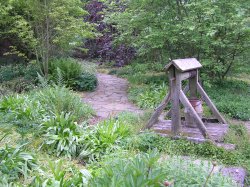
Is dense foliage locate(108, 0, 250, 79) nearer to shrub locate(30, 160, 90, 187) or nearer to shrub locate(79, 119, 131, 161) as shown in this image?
shrub locate(79, 119, 131, 161)

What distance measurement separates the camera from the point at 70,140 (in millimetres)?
4355

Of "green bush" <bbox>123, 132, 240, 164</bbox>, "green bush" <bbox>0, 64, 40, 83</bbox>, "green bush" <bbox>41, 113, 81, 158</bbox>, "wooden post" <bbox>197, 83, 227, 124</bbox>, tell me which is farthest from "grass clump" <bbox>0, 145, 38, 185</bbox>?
"green bush" <bbox>0, 64, 40, 83</bbox>

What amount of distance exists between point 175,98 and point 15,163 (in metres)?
2.52

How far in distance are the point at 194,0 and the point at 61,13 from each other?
3.81 metres

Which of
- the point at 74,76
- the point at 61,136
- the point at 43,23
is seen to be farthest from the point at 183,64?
the point at 43,23

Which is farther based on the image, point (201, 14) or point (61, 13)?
point (61, 13)

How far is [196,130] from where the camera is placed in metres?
5.16

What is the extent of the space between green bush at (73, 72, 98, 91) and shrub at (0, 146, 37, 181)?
5.51 m

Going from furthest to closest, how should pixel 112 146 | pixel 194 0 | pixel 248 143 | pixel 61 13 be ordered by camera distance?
pixel 61 13 → pixel 194 0 → pixel 248 143 → pixel 112 146

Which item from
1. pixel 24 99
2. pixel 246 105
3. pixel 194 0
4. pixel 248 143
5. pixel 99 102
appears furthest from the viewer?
pixel 99 102

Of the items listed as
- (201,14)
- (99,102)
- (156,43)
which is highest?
(201,14)

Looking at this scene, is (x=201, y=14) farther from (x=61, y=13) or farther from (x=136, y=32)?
(x=61, y=13)

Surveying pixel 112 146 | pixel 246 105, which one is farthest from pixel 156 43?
pixel 112 146

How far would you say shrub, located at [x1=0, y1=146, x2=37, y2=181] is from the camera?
3377 mm
